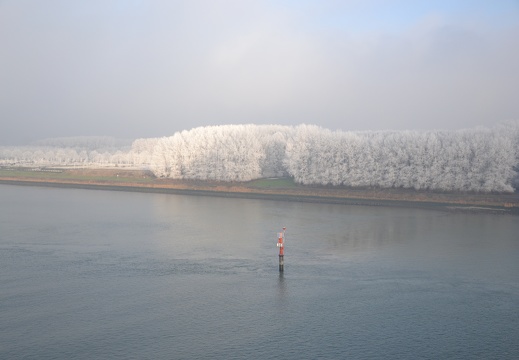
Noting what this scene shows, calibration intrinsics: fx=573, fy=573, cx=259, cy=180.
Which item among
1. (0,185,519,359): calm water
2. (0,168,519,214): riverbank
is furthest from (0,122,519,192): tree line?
(0,185,519,359): calm water

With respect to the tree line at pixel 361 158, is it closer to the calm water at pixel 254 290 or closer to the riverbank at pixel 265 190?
the riverbank at pixel 265 190

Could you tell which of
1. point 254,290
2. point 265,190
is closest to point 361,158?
point 265,190

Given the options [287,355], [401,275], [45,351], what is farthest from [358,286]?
[45,351]

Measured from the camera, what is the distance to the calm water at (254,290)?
31.8 feet

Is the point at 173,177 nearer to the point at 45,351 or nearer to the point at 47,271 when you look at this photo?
the point at 47,271

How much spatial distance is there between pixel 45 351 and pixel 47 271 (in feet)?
17.6

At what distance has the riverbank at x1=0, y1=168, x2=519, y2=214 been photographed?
2969 centimetres

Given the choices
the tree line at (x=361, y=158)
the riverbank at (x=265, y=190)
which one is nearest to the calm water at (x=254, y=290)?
the riverbank at (x=265, y=190)

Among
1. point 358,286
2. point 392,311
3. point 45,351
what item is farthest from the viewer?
point 358,286

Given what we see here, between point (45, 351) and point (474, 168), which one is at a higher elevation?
point (474, 168)

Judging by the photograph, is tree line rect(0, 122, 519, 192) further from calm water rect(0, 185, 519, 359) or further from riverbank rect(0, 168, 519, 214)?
calm water rect(0, 185, 519, 359)

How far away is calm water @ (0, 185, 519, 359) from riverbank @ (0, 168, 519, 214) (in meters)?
6.28

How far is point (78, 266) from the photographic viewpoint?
48.8 ft

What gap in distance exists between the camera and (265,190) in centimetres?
3772
